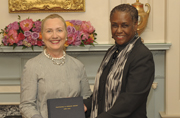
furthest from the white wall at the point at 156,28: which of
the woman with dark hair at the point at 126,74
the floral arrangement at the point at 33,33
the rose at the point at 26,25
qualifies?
the woman with dark hair at the point at 126,74

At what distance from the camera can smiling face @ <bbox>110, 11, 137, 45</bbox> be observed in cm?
212

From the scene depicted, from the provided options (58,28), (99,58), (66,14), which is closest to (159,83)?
(99,58)

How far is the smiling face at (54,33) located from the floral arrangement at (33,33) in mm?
1372

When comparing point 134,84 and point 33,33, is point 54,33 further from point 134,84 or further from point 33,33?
point 33,33

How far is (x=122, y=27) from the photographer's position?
85.1 inches

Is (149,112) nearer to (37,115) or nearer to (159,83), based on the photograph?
(159,83)

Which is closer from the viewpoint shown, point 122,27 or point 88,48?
point 122,27

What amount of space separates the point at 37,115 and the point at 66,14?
2335mm

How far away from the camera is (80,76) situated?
256 centimetres

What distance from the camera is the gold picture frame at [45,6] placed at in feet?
14.0

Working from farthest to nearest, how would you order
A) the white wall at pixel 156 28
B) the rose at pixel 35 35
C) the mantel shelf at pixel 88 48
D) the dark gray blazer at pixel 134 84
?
the white wall at pixel 156 28, the mantel shelf at pixel 88 48, the rose at pixel 35 35, the dark gray blazer at pixel 134 84

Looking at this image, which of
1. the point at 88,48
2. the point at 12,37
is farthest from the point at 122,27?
the point at 12,37

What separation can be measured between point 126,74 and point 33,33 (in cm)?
205

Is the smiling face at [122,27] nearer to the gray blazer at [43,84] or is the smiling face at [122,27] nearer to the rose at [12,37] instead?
the gray blazer at [43,84]
